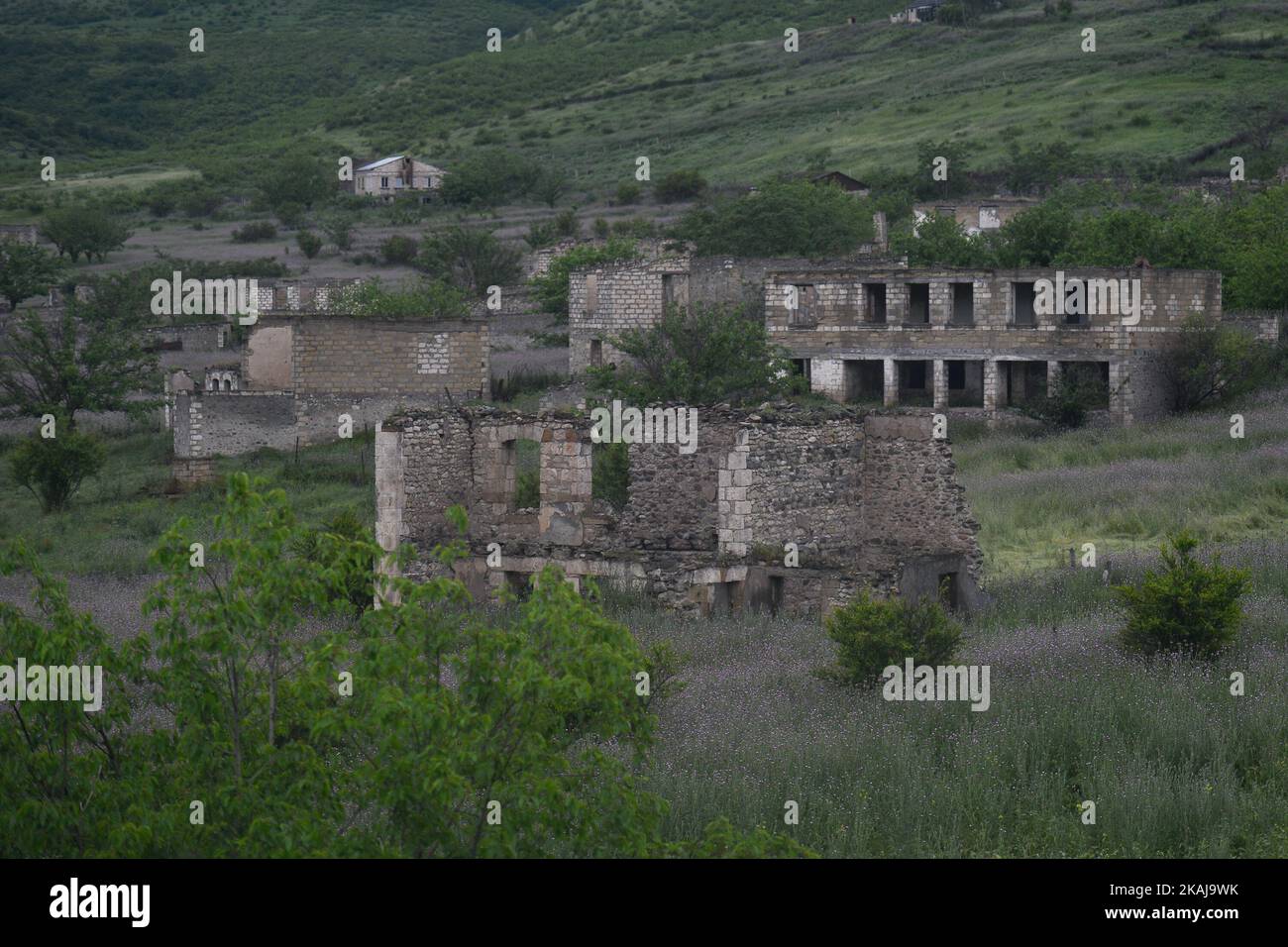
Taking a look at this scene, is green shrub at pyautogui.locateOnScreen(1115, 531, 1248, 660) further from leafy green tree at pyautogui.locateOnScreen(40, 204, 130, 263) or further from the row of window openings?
leafy green tree at pyautogui.locateOnScreen(40, 204, 130, 263)

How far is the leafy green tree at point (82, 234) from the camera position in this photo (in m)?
78.5

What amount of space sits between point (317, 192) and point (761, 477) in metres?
75.0

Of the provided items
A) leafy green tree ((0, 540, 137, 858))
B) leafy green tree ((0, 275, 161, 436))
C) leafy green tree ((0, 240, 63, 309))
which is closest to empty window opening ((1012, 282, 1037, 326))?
leafy green tree ((0, 275, 161, 436))

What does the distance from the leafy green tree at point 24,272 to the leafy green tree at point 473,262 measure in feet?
46.0

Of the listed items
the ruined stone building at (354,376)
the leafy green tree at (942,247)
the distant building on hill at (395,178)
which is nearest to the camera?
the ruined stone building at (354,376)

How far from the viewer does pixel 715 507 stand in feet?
73.6

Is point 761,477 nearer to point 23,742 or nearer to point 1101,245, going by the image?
point 23,742

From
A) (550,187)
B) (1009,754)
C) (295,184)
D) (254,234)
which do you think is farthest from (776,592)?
(295,184)

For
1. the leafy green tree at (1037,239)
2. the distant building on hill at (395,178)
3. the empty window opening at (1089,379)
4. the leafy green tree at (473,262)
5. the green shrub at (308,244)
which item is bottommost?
the empty window opening at (1089,379)

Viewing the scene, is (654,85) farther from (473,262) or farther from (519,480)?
(519,480)

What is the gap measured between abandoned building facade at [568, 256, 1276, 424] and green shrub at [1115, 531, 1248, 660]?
2153 cm

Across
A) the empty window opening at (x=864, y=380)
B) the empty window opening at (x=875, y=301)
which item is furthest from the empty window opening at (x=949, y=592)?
the empty window opening at (x=875, y=301)

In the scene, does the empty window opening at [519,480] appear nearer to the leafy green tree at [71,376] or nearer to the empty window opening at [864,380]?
the empty window opening at [864,380]
